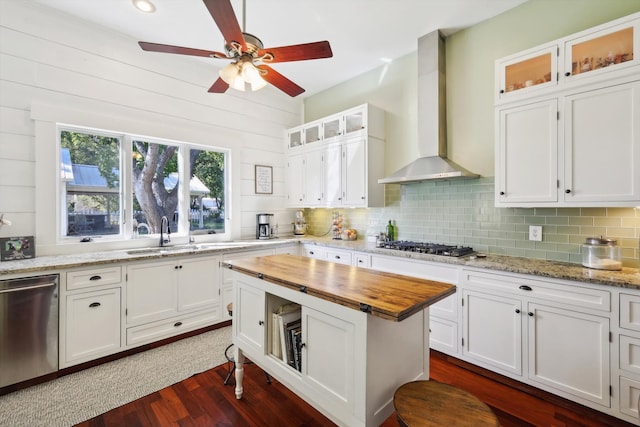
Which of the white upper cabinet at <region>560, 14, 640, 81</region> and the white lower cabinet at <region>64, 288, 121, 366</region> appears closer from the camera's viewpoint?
the white upper cabinet at <region>560, 14, 640, 81</region>

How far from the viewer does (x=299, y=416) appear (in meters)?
1.92

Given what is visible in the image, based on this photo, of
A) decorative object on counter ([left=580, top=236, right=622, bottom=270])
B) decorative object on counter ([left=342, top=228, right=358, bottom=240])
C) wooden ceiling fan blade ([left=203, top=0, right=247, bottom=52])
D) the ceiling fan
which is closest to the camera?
wooden ceiling fan blade ([left=203, top=0, right=247, bottom=52])

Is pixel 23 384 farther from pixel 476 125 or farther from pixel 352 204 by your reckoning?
pixel 476 125

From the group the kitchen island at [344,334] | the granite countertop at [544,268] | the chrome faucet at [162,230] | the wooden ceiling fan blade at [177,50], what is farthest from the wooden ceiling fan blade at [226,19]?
the chrome faucet at [162,230]

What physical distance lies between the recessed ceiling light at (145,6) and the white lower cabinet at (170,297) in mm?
2372

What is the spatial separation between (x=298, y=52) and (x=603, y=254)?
2.56 m

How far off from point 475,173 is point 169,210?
354 centimetres

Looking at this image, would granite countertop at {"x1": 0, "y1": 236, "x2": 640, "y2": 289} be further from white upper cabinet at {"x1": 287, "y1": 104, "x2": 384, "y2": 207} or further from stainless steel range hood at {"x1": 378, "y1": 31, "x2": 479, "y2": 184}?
stainless steel range hood at {"x1": 378, "y1": 31, "x2": 479, "y2": 184}

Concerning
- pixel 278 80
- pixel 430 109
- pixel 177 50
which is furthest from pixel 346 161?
pixel 177 50

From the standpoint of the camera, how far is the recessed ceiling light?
2.52 metres

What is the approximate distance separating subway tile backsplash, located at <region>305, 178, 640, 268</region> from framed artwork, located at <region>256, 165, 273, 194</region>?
52.9 inches

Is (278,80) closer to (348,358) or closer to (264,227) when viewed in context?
(348,358)

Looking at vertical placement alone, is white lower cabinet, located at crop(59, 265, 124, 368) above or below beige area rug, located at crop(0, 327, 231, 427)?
above

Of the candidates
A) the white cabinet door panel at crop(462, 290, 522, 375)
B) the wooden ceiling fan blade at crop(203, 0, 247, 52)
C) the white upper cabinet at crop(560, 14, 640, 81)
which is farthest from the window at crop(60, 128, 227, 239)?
the white upper cabinet at crop(560, 14, 640, 81)
